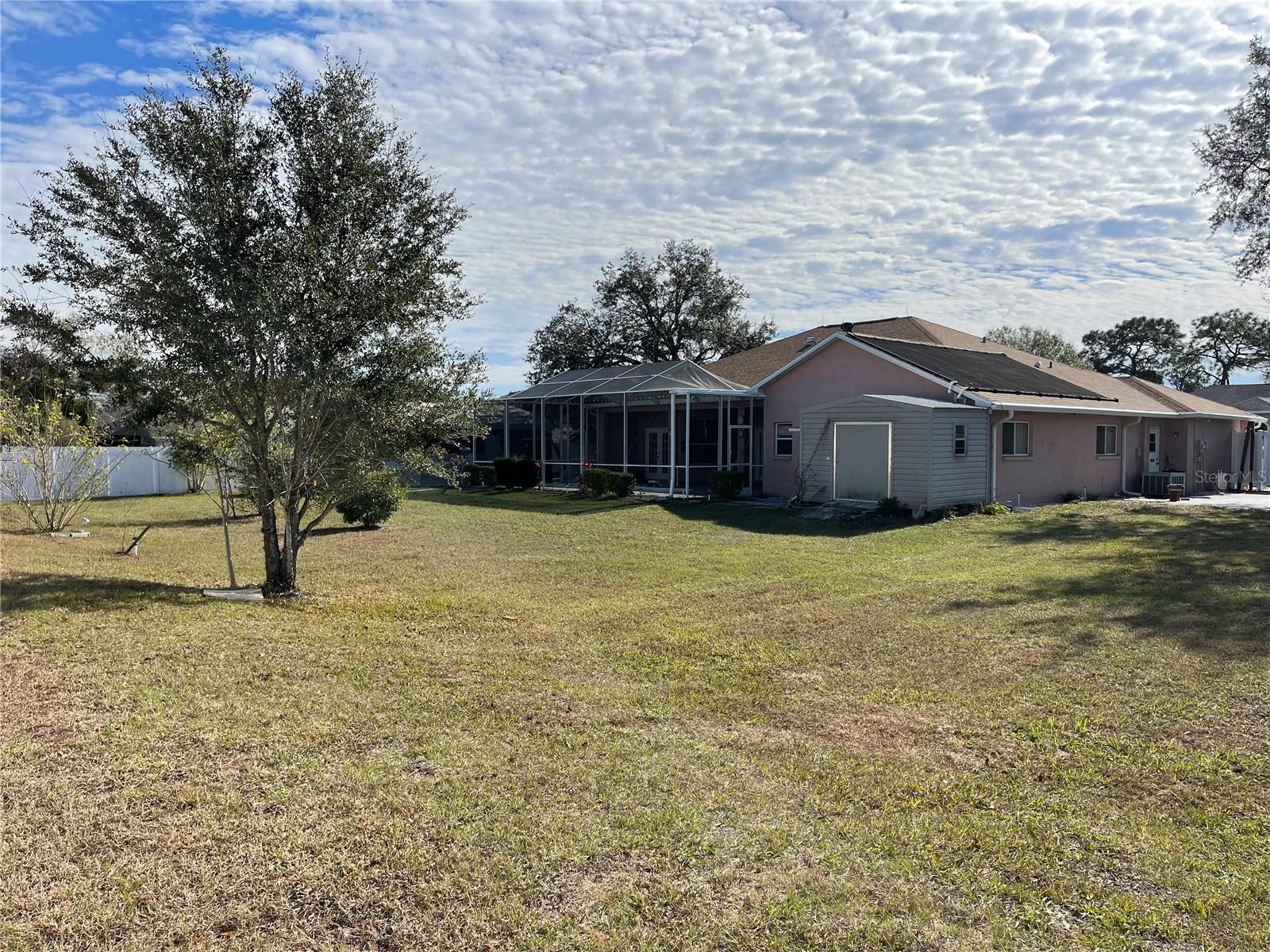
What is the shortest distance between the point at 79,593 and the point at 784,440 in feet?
58.2

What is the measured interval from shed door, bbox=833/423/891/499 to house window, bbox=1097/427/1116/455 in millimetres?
8483

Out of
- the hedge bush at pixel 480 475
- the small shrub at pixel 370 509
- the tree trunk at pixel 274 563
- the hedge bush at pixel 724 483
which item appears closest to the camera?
the tree trunk at pixel 274 563

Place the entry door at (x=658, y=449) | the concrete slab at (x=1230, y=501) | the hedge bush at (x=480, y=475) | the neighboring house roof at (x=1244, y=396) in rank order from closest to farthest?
the concrete slab at (x=1230, y=501)
the entry door at (x=658, y=449)
the hedge bush at (x=480, y=475)
the neighboring house roof at (x=1244, y=396)

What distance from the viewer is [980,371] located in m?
21.5

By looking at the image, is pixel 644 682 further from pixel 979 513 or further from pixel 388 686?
pixel 979 513

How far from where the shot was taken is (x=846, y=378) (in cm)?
2144

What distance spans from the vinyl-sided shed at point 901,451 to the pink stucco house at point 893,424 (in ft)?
0.11

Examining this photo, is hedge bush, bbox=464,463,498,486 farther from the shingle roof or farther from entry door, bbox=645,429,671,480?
the shingle roof

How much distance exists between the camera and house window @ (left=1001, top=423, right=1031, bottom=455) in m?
19.6

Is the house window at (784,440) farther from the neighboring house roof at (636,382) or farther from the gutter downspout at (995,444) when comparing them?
the gutter downspout at (995,444)

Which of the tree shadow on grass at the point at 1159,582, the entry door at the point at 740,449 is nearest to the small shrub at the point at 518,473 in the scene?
the entry door at the point at 740,449

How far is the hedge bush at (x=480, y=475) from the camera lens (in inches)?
1099

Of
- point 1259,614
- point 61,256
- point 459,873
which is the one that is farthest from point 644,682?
point 61,256

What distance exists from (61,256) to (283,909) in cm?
804
